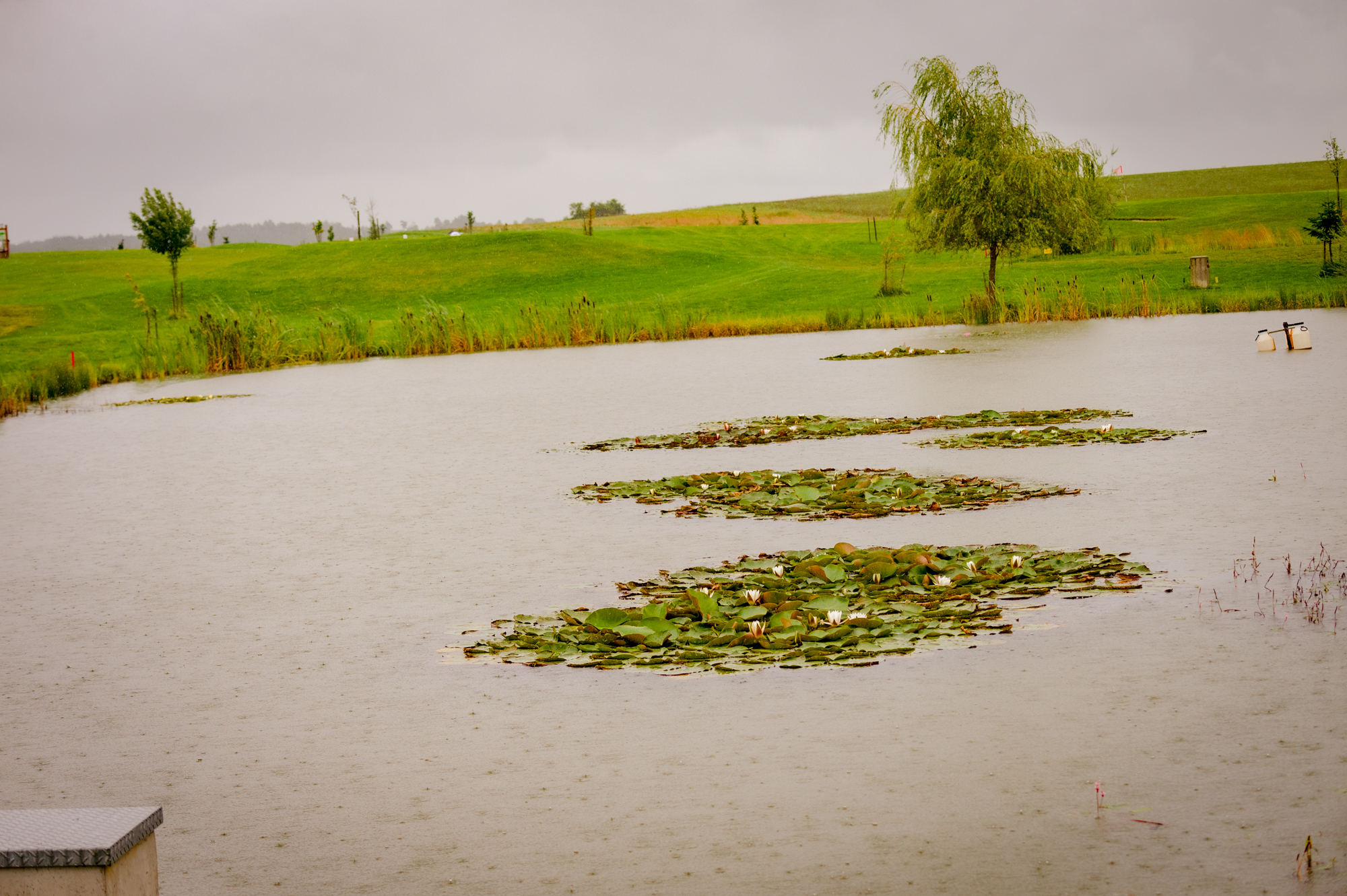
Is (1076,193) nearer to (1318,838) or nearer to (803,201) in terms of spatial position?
(1318,838)

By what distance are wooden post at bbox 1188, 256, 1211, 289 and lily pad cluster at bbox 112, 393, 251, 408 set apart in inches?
996

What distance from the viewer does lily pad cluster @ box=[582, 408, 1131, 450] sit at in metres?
12.1

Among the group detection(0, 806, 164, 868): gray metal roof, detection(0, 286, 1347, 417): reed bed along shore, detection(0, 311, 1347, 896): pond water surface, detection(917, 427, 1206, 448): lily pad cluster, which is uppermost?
detection(0, 286, 1347, 417): reed bed along shore

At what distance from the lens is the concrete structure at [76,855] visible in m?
2.47

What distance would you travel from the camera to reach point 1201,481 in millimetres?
8445

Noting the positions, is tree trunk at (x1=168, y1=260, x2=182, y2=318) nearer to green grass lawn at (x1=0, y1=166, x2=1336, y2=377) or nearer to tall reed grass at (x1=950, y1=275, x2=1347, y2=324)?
green grass lawn at (x1=0, y1=166, x2=1336, y2=377)

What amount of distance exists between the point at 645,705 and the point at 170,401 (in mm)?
18450

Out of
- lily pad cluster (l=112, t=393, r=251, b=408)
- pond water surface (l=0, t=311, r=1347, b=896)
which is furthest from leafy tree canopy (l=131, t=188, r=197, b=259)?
pond water surface (l=0, t=311, r=1347, b=896)

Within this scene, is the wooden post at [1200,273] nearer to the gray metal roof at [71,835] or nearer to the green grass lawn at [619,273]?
the green grass lawn at [619,273]

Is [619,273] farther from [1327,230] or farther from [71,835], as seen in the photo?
[71,835]

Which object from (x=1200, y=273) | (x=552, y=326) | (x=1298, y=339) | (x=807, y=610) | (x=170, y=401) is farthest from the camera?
(x=1200, y=273)

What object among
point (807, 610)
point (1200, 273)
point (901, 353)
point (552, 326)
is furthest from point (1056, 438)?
point (1200, 273)

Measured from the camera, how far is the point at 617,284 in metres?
51.5

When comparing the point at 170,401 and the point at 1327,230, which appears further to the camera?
the point at 1327,230
